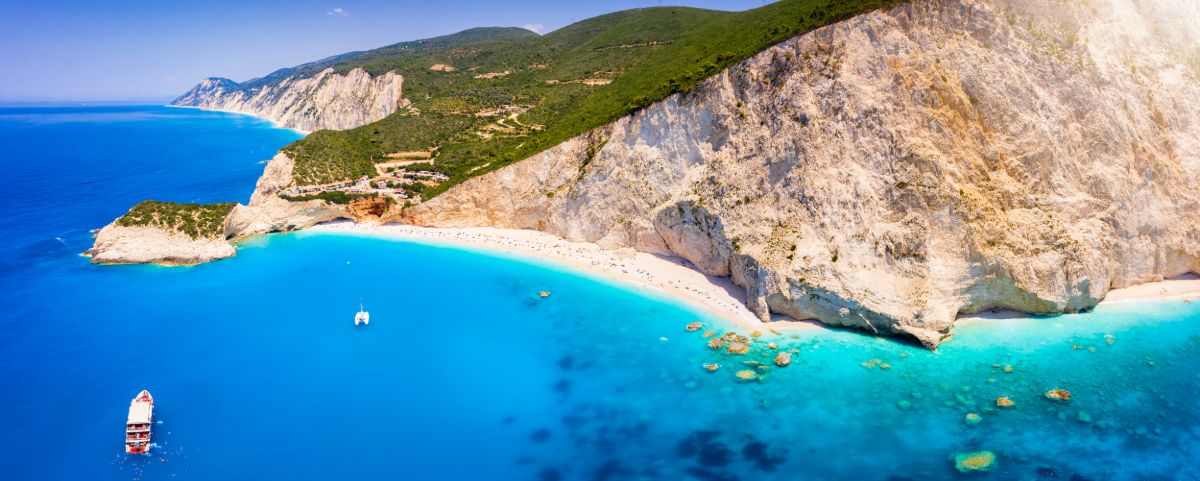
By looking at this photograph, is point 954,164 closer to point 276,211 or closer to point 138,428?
point 138,428

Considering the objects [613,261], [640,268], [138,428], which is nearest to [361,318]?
[138,428]

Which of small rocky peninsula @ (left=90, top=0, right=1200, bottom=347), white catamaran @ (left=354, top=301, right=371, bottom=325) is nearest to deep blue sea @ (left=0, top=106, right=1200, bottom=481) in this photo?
white catamaran @ (left=354, top=301, right=371, bottom=325)

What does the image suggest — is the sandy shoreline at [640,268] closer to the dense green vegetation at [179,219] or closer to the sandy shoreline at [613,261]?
the sandy shoreline at [613,261]

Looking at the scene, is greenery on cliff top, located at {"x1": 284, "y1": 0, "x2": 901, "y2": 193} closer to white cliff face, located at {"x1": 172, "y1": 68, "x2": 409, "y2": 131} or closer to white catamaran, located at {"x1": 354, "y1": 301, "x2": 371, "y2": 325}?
white cliff face, located at {"x1": 172, "y1": 68, "x2": 409, "y2": 131}

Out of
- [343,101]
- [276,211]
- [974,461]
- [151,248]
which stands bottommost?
[974,461]

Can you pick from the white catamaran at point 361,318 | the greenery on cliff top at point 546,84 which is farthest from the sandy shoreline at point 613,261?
the white catamaran at point 361,318

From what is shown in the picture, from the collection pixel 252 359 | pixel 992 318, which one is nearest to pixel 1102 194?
pixel 992 318

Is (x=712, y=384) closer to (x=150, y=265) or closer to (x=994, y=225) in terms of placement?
(x=994, y=225)
